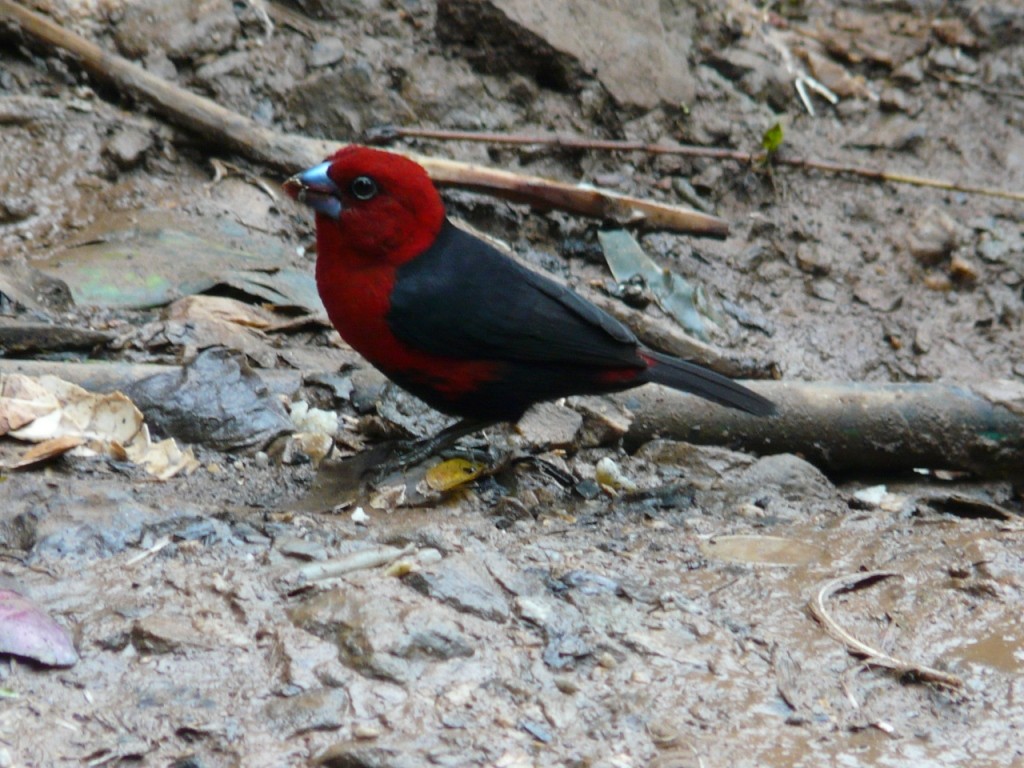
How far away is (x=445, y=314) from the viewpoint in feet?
13.7

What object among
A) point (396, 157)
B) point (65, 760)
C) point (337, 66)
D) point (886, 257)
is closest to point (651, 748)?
point (65, 760)

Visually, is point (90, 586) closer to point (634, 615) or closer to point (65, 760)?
point (65, 760)

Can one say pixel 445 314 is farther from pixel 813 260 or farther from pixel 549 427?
pixel 813 260

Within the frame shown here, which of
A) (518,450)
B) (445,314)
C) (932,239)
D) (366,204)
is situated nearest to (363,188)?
(366,204)

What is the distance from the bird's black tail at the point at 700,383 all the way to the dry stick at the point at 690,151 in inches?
90.7

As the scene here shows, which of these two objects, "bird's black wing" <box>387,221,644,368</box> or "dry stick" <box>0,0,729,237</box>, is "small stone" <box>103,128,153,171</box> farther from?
"bird's black wing" <box>387,221,644,368</box>

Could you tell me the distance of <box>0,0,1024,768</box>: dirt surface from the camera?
2641 millimetres

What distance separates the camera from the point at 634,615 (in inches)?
121

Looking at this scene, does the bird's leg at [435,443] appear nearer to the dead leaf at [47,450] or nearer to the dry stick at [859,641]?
the dead leaf at [47,450]

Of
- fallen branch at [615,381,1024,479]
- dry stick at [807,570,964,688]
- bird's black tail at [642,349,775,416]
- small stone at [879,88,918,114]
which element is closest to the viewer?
dry stick at [807,570,964,688]

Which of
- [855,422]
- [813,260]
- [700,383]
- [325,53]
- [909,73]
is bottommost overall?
[813,260]

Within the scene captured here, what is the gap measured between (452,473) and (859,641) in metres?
1.50

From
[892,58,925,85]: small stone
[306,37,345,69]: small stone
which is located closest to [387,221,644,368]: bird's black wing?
[306,37,345,69]: small stone

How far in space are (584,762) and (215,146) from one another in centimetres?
432
